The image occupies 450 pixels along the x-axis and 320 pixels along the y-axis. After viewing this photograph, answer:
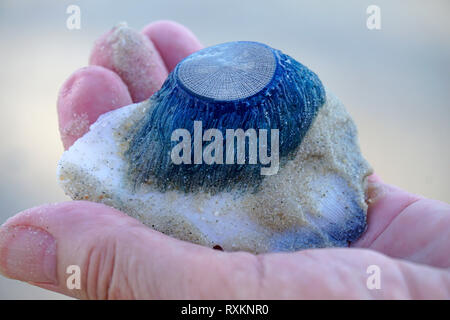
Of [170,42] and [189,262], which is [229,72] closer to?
[189,262]

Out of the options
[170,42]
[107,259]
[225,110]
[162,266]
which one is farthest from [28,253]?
[170,42]

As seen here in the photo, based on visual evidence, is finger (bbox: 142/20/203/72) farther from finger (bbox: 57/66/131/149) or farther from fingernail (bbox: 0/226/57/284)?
fingernail (bbox: 0/226/57/284)

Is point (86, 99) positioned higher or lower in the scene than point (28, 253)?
higher

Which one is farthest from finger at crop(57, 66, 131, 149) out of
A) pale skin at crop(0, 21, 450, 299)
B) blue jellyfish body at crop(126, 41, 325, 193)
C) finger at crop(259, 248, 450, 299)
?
finger at crop(259, 248, 450, 299)

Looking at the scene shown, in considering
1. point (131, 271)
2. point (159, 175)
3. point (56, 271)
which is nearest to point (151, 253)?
point (131, 271)

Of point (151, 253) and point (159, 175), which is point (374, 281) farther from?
point (159, 175)

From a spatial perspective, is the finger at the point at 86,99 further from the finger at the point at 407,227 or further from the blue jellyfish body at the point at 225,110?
the finger at the point at 407,227

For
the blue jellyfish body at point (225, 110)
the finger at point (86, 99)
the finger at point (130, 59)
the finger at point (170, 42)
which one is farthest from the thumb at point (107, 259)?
the finger at point (170, 42)
